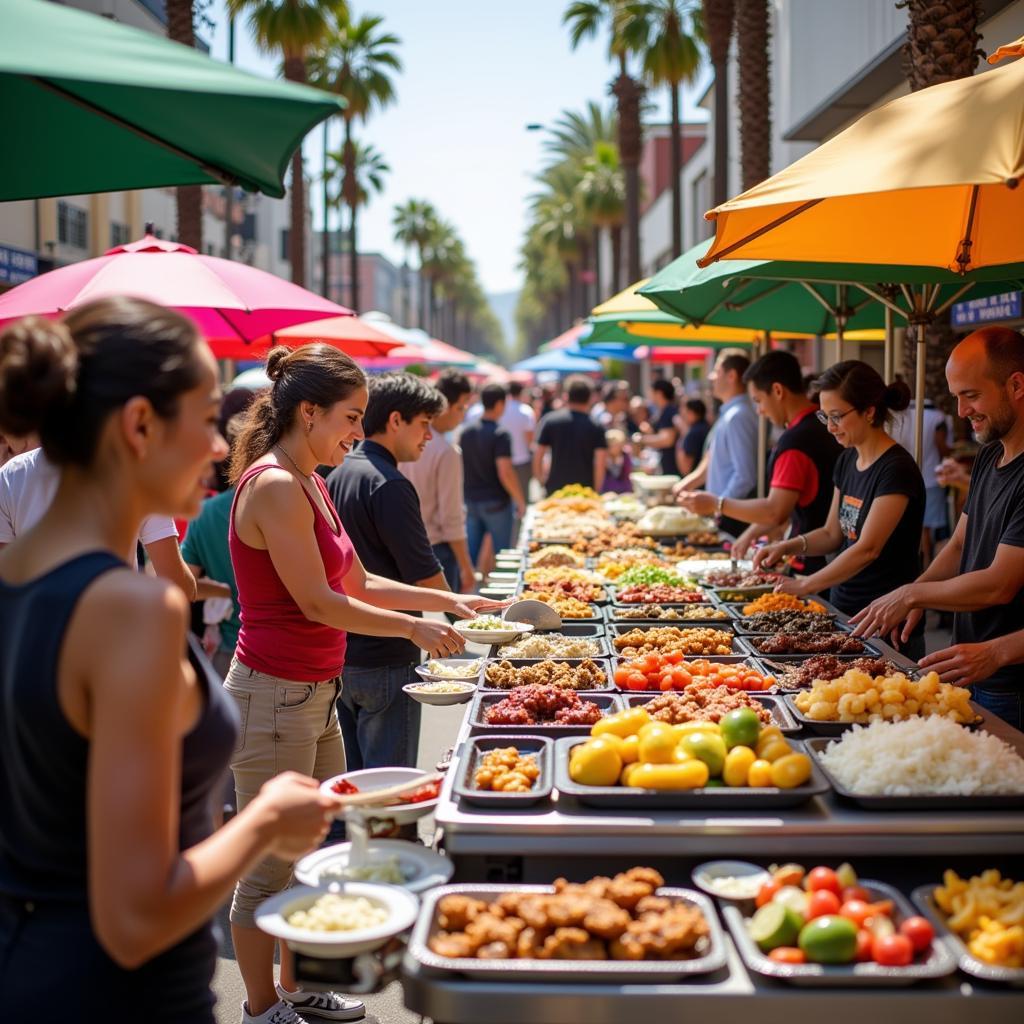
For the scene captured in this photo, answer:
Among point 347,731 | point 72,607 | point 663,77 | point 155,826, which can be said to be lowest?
point 347,731

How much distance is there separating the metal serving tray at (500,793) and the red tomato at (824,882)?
718mm

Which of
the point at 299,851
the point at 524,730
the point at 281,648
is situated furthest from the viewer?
the point at 281,648

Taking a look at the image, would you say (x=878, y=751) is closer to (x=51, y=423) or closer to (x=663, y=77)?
(x=51, y=423)

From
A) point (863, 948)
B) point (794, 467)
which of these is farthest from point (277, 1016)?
point (794, 467)

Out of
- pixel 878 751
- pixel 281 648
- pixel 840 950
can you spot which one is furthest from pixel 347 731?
pixel 840 950

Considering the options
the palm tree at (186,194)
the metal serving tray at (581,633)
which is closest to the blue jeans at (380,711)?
the metal serving tray at (581,633)

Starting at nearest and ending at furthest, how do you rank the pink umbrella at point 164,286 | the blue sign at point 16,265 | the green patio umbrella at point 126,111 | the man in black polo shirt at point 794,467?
the green patio umbrella at point 126,111 → the pink umbrella at point 164,286 → the man in black polo shirt at point 794,467 → the blue sign at point 16,265

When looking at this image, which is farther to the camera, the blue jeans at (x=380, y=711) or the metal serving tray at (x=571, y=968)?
the blue jeans at (x=380, y=711)

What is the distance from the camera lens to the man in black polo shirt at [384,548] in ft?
15.9

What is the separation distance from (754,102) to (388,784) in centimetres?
1535

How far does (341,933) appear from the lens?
92.2 inches

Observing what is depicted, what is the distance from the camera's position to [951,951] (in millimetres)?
2326

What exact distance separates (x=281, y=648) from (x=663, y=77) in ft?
87.8

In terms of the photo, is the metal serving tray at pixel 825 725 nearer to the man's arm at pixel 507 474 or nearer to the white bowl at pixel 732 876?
the white bowl at pixel 732 876
